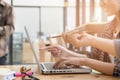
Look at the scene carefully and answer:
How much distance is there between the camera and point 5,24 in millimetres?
2404

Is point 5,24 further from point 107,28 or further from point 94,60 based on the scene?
point 94,60

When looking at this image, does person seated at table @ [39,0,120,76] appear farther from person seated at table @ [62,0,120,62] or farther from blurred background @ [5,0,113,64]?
blurred background @ [5,0,113,64]

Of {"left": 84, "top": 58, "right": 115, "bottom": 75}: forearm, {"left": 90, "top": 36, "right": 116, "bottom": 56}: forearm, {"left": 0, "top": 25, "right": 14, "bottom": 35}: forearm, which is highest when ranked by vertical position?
{"left": 0, "top": 25, "right": 14, "bottom": 35}: forearm

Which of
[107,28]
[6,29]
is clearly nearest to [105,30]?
[107,28]

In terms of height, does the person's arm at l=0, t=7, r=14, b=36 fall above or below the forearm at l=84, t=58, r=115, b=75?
above

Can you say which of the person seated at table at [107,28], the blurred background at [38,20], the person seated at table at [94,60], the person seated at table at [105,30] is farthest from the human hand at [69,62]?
the blurred background at [38,20]

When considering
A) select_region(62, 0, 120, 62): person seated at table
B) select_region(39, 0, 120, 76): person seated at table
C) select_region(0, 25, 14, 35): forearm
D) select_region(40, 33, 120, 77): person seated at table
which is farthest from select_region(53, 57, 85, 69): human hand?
select_region(0, 25, 14, 35): forearm

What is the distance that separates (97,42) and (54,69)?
307 mm

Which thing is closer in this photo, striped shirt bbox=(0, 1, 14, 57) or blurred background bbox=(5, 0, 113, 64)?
striped shirt bbox=(0, 1, 14, 57)

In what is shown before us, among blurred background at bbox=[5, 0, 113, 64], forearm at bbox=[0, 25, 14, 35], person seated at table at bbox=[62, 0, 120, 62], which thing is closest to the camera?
person seated at table at bbox=[62, 0, 120, 62]

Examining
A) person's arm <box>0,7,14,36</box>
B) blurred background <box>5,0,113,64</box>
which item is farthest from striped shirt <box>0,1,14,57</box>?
blurred background <box>5,0,113,64</box>

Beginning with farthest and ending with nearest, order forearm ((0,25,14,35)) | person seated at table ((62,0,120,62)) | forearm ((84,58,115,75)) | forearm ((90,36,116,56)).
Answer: forearm ((0,25,14,35)) < person seated at table ((62,0,120,62)) < forearm ((84,58,115,75)) < forearm ((90,36,116,56))

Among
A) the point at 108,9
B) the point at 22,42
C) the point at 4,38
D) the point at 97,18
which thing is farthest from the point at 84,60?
the point at 22,42

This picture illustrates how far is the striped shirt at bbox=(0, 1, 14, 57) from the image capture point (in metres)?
2.32
